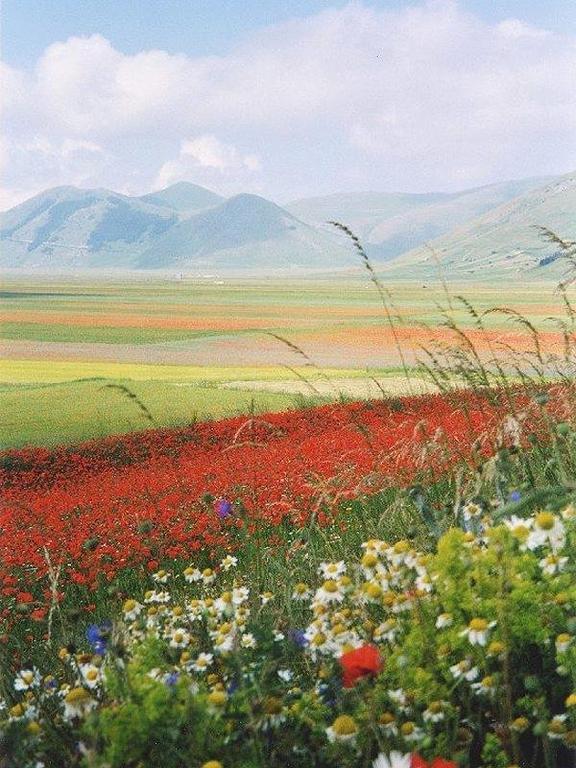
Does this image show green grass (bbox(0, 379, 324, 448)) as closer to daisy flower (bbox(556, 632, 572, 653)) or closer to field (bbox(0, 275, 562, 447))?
field (bbox(0, 275, 562, 447))

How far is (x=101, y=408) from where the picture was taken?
15.4m

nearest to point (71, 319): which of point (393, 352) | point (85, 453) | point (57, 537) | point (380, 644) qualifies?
point (393, 352)

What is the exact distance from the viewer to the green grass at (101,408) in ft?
45.5

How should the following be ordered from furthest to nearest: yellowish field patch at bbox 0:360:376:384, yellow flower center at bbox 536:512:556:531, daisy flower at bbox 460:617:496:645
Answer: yellowish field patch at bbox 0:360:376:384
yellow flower center at bbox 536:512:556:531
daisy flower at bbox 460:617:496:645

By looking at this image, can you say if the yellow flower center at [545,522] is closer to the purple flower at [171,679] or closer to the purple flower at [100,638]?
the purple flower at [171,679]

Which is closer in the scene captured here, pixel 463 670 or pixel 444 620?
pixel 463 670

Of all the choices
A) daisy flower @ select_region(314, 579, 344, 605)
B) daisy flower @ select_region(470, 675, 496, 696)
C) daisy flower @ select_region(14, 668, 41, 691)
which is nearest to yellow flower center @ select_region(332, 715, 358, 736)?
daisy flower @ select_region(470, 675, 496, 696)

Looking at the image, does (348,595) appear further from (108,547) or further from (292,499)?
(292,499)

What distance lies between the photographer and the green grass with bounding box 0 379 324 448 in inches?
546

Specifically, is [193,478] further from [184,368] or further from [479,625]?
[184,368]

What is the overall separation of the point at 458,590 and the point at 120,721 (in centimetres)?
103

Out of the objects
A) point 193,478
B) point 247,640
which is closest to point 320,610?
point 247,640

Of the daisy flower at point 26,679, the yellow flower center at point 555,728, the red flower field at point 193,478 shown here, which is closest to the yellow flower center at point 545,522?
the yellow flower center at point 555,728

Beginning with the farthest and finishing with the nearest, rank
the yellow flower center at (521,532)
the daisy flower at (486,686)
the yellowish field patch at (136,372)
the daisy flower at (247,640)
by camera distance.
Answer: the yellowish field patch at (136,372), the daisy flower at (247,640), the yellow flower center at (521,532), the daisy flower at (486,686)
